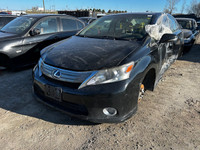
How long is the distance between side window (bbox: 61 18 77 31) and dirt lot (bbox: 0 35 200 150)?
2787mm

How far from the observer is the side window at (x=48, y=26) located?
461 cm

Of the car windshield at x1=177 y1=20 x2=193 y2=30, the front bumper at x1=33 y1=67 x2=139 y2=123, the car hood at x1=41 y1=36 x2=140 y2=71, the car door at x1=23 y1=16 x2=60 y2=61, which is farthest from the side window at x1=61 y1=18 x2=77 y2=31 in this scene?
the car windshield at x1=177 y1=20 x2=193 y2=30

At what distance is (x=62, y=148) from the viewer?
1.93 m

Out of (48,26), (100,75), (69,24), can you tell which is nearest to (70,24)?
(69,24)

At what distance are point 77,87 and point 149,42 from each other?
1.40 m

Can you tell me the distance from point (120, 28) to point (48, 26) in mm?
2630

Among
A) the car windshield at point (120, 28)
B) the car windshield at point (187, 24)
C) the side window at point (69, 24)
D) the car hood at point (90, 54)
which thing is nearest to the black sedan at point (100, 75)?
the car hood at point (90, 54)

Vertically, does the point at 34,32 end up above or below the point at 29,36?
above

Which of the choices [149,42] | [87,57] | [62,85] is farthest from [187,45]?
[62,85]

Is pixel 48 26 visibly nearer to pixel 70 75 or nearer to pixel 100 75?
pixel 70 75

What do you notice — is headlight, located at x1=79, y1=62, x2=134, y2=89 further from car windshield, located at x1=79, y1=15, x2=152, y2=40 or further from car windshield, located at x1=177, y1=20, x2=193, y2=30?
car windshield, located at x1=177, y1=20, x2=193, y2=30

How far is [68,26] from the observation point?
17.5ft

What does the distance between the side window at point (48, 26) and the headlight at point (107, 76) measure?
3341mm

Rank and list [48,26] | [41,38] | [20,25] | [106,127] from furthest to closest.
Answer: [48,26]
[20,25]
[41,38]
[106,127]
